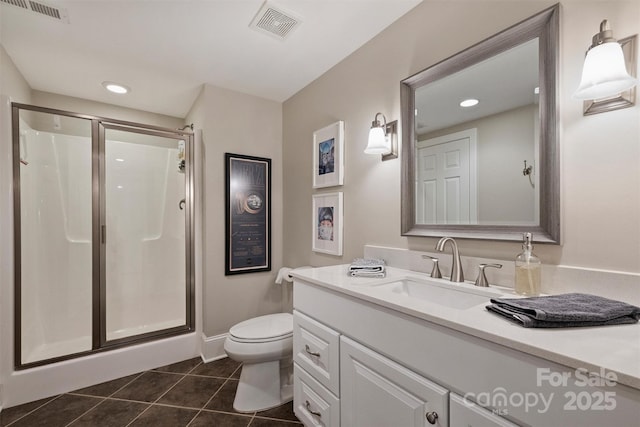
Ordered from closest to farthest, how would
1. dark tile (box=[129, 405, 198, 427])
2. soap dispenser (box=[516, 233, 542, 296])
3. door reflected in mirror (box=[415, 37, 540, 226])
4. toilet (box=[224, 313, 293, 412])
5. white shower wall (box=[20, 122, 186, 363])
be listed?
soap dispenser (box=[516, 233, 542, 296]), door reflected in mirror (box=[415, 37, 540, 226]), dark tile (box=[129, 405, 198, 427]), toilet (box=[224, 313, 293, 412]), white shower wall (box=[20, 122, 186, 363])

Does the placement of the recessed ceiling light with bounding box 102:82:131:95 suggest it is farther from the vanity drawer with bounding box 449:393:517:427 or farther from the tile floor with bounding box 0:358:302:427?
the vanity drawer with bounding box 449:393:517:427

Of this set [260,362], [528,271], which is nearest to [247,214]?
[260,362]

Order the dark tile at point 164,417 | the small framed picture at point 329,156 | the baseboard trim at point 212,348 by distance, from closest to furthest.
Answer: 1. the dark tile at point 164,417
2. the small framed picture at point 329,156
3. the baseboard trim at point 212,348

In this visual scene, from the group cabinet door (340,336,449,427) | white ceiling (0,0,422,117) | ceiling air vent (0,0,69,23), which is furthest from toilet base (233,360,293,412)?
ceiling air vent (0,0,69,23)

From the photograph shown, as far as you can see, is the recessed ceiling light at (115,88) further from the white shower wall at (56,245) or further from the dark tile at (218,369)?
the dark tile at (218,369)

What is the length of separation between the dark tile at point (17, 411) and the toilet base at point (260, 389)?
1.26m

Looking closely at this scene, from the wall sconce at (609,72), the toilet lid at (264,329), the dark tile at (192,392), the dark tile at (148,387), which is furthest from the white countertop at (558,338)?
the dark tile at (148,387)

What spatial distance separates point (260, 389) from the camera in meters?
1.74

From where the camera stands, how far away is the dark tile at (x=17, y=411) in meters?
1.62

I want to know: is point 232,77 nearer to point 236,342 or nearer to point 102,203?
point 102,203

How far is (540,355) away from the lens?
608mm

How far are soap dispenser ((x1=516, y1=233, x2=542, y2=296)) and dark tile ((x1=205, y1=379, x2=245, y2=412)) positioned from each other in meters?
1.72

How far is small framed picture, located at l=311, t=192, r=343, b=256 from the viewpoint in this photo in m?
2.01

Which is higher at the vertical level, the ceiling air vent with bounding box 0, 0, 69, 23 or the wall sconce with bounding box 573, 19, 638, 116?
the ceiling air vent with bounding box 0, 0, 69, 23
